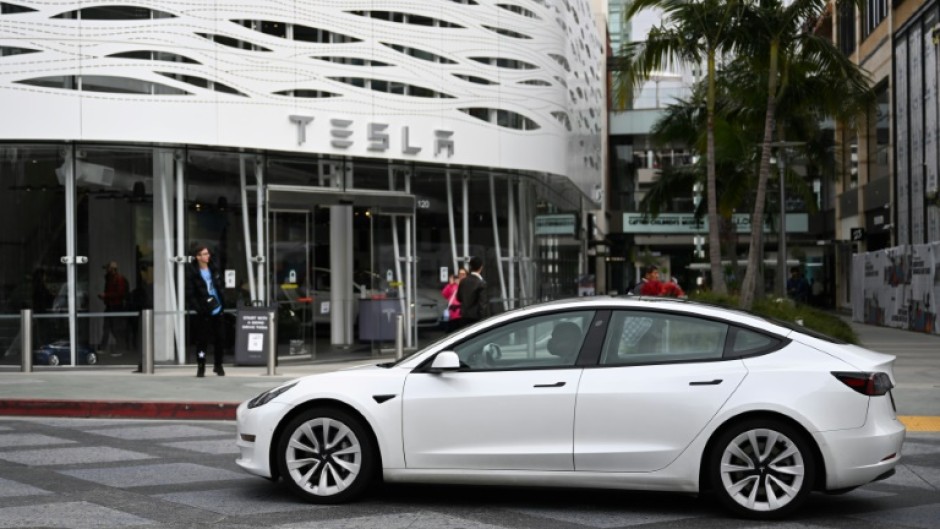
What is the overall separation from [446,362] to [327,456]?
3.29ft

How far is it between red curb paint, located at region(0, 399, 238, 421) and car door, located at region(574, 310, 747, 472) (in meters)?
6.70

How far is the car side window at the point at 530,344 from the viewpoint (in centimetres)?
756

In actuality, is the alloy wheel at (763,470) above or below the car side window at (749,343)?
below

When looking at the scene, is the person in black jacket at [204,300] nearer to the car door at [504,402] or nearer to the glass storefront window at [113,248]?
the glass storefront window at [113,248]

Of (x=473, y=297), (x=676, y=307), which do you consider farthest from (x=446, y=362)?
(x=473, y=297)

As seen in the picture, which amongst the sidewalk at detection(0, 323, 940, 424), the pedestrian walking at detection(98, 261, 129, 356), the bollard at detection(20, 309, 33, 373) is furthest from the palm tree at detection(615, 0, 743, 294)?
the bollard at detection(20, 309, 33, 373)

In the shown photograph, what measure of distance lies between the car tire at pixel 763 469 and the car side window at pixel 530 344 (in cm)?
110

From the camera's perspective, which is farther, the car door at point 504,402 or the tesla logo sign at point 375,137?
the tesla logo sign at point 375,137

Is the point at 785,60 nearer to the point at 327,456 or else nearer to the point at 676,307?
the point at 676,307

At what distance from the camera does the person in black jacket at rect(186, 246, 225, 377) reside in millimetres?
16344

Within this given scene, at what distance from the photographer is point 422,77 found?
74.0 feet

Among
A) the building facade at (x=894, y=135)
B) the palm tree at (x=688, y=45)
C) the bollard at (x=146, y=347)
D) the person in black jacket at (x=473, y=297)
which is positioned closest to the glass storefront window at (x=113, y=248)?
the bollard at (x=146, y=347)

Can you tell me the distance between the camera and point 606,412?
24.0ft

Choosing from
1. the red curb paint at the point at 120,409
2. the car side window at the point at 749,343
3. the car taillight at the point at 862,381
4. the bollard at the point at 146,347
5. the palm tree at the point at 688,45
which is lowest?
the red curb paint at the point at 120,409
